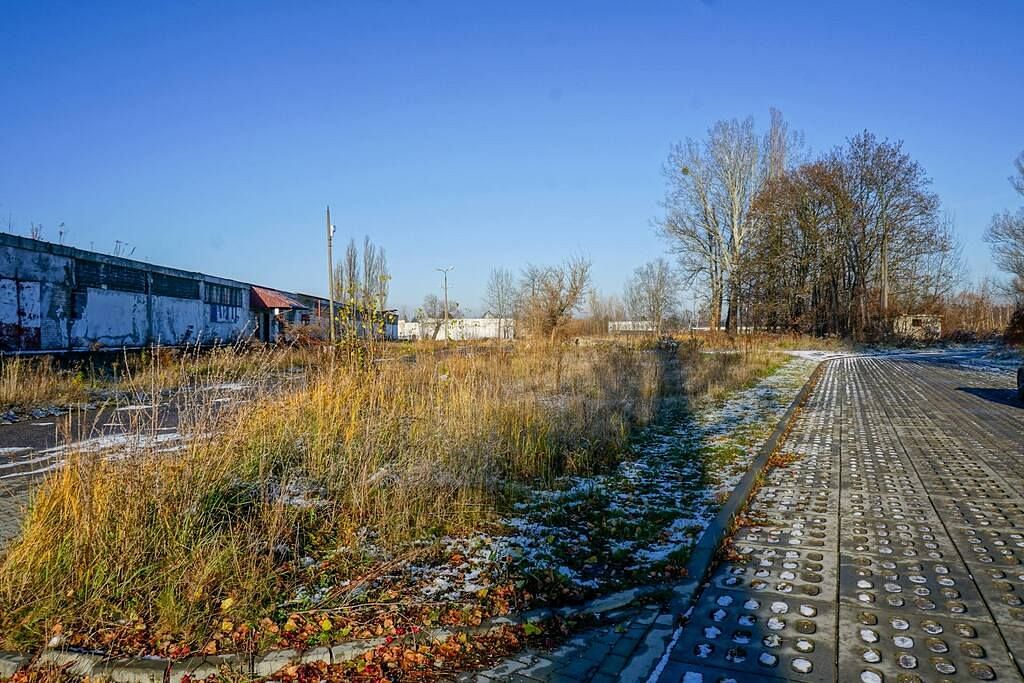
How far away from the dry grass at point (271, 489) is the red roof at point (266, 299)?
29.2 meters

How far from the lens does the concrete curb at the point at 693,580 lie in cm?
295

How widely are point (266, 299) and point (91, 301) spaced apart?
48.8ft

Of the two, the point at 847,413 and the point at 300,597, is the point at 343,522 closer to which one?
the point at 300,597

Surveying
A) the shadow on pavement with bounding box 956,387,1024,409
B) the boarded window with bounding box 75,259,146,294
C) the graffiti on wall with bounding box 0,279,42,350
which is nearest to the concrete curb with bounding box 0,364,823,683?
the shadow on pavement with bounding box 956,387,1024,409

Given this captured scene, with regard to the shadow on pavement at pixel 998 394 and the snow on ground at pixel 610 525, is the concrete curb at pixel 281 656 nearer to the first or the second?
the snow on ground at pixel 610 525

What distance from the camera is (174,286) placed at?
2722 centimetres

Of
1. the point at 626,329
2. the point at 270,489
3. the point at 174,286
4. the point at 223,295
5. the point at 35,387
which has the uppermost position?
the point at 174,286

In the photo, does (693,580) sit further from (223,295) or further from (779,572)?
(223,295)

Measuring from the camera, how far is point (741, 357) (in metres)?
23.5

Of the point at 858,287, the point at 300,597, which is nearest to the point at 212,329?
the point at 300,597

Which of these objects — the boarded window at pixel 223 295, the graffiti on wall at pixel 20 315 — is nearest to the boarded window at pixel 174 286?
the boarded window at pixel 223 295

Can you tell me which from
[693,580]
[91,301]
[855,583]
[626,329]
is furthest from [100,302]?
[855,583]

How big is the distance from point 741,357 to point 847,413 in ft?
40.4

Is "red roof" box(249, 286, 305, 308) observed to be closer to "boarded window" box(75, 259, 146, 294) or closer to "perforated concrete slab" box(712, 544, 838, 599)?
"boarded window" box(75, 259, 146, 294)
